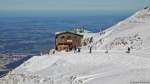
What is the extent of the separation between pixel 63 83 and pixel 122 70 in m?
6.01

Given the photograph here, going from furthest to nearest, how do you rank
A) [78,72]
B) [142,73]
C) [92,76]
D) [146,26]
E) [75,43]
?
[75,43] < [146,26] < [78,72] < [92,76] < [142,73]

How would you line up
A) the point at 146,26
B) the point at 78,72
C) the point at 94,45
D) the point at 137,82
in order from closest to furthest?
the point at 137,82
the point at 78,72
the point at 94,45
the point at 146,26

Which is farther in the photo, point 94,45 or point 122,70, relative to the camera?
point 94,45

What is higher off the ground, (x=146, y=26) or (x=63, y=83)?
(x=146, y=26)

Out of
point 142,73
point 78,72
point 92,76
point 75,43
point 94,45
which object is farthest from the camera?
point 75,43

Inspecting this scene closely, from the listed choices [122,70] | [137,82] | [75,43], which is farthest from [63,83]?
[75,43]

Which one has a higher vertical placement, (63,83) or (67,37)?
(67,37)

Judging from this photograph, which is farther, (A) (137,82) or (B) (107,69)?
(B) (107,69)

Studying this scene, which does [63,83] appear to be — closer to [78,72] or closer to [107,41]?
[78,72]

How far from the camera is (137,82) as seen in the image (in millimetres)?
34688

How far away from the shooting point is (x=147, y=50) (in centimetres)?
5434

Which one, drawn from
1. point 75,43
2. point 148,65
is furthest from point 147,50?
point 75,43

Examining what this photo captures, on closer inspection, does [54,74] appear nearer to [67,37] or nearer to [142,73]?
[142,73]

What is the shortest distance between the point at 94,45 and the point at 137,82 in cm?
3325
